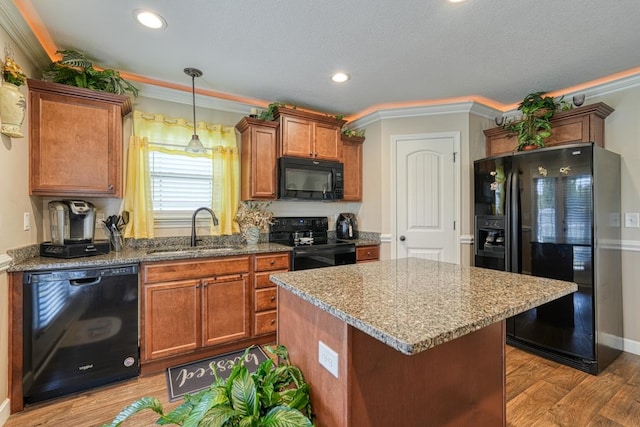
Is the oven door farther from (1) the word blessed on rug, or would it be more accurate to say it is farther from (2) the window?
(2) the window

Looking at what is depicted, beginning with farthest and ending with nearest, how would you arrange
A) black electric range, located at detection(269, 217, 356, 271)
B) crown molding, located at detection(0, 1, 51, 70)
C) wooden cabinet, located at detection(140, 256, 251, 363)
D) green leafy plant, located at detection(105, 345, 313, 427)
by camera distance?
black electric range, located at detection(269, 217, 356, 271) < wooden cabinet, located at detection(140, 256, 251, 363) < crown molding, located at detection(0, 1, 51, 70) < green leafy plant, located at detection(105, 345, 313, 427)

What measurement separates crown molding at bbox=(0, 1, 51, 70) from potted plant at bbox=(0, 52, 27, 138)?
0.16 m

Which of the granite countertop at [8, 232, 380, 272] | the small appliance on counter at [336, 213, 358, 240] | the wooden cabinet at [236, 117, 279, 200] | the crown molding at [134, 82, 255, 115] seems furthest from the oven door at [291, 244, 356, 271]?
the crown molding at [134, 82, 255, 115]

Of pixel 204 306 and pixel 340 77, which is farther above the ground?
pixel 340 77

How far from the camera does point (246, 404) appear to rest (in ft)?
3.35

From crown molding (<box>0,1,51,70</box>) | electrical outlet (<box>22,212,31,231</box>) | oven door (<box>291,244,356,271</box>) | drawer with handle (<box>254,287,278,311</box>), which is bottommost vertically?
drawer with handle (<box>254,287,278,311</box>)

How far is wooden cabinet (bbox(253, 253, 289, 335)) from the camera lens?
9.04ft

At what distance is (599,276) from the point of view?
2.39 m

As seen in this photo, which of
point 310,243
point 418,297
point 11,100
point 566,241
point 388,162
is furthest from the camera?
point 388,162

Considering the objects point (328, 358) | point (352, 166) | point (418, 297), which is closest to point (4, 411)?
point (328, 358)

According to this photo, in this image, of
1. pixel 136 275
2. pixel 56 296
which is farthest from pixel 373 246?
pixel 56 296

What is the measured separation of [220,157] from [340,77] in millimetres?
1450

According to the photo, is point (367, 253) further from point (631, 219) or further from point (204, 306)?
point (631, 219)

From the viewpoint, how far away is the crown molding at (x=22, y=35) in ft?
5.66
